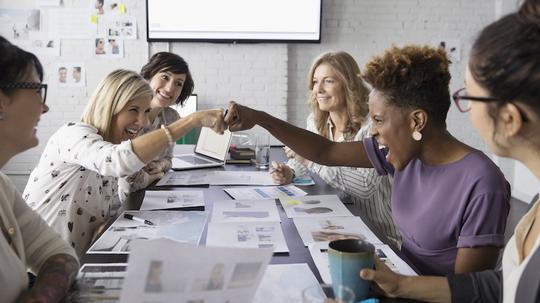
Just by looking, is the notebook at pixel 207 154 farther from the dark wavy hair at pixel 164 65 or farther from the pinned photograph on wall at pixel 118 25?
the pinned photograph on wall at pixel 118 25

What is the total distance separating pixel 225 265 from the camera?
78 cm

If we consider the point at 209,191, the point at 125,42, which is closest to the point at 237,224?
the point at 209,191

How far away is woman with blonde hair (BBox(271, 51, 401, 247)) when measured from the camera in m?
2.02

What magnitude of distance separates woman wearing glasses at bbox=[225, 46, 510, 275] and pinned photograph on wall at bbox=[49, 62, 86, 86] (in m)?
3.73

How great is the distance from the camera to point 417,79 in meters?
1.43

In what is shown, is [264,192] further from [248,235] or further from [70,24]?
[70,24]

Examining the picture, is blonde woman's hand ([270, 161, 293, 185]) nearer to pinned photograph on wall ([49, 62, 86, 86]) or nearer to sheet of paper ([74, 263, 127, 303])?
sheet of paper ([74, 263, 127, 303])

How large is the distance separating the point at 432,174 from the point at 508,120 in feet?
1.75

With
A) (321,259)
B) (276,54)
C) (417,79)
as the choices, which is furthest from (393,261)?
(276,54)

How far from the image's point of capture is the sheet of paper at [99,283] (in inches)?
40.8

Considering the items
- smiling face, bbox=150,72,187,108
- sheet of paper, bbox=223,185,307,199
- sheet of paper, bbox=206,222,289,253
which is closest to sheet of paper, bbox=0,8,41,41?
smiling face, bbox=150,72,187,108

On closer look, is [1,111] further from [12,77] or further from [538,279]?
[538,279]

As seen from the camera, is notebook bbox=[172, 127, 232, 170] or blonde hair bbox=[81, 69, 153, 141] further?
notebook bbox=[172, 127, 232, 170]

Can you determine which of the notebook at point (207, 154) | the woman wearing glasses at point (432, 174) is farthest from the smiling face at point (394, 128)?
the notebook at point (207, 154)
